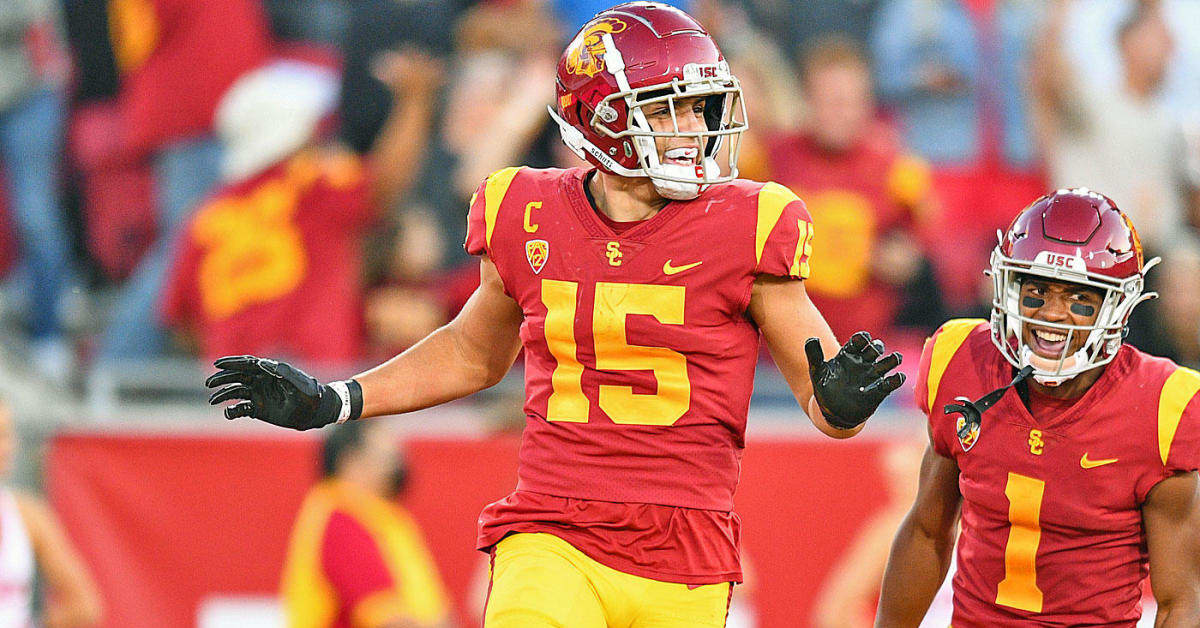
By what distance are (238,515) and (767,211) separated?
389 cm

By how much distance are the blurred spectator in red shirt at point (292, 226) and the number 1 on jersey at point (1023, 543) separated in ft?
12.5

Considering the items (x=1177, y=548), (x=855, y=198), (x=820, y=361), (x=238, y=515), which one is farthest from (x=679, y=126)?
(x=238, y=515)

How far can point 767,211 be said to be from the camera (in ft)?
9.98

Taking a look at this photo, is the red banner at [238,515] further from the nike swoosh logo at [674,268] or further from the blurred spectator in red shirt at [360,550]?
the nike swoosh logo at [674,268]

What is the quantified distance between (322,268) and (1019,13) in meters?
3.21

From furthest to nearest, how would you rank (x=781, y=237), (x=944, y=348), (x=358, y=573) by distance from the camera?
(x=358, y=573), (x=944, y=348), (x=781, y=237)

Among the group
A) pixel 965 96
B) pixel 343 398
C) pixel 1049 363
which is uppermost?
pixel 965 96

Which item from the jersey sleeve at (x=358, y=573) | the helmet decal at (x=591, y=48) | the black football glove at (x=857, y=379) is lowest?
the jersey sleeve at (x=358, y=573)

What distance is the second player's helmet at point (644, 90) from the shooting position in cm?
306

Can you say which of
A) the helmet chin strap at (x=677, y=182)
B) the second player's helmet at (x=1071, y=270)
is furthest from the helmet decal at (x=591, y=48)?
the second player's helmet at (x=1071, y=270)

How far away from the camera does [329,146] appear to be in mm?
6672

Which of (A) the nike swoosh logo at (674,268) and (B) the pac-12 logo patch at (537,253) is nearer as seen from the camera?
(A) the nike swoosh logo at (674,268)

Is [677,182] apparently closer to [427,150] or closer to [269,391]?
[269,391]

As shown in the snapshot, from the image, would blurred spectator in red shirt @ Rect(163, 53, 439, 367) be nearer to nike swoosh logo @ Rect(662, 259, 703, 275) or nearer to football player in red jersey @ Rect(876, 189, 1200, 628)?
nike swoosh logo @ Rect(662, 259, 703, 275)
